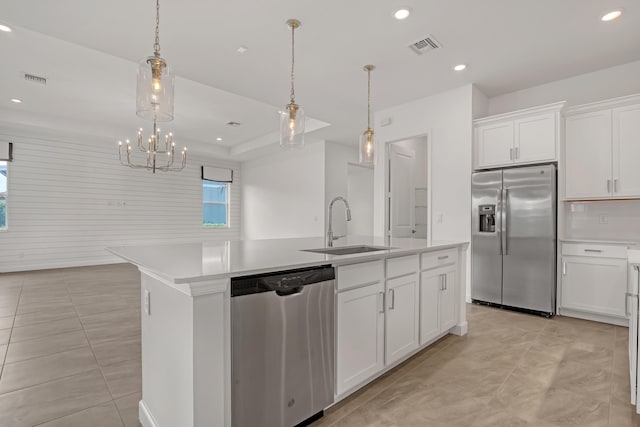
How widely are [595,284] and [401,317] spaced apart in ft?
8.69

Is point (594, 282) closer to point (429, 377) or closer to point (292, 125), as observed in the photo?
point (429, 377)

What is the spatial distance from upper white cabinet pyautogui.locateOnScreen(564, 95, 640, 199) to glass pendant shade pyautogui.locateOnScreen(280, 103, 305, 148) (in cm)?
320

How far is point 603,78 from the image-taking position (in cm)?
373

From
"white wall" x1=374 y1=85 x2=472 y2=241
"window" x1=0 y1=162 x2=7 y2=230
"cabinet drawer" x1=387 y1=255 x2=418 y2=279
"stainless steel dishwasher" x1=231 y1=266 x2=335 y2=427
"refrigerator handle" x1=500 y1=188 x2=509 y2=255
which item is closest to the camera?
"stainless steel dishwasher" x1=231 y1=266 x2=335 y2=427

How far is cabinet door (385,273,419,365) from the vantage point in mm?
2129

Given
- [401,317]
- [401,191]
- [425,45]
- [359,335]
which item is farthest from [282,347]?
[401,191]

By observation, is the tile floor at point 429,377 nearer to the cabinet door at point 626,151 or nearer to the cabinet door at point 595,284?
the cabinet door at point 595,284

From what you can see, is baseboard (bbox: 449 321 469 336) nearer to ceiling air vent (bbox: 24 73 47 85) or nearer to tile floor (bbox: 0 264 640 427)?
tile floor (bbox: 0 264 640 427)

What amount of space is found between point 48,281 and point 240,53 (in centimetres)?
507

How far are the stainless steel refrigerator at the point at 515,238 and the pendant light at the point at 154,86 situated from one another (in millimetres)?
3681

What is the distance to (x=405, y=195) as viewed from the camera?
5.58 metres

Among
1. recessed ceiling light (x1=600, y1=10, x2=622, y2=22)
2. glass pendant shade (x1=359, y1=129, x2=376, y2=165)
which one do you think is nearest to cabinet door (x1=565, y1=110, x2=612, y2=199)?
recessed ceiling light (x1=600, y1=10, x2=622, y2=22)

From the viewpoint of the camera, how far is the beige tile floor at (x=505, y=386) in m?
1.75

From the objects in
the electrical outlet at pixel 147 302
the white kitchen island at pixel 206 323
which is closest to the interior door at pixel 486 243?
the white kitchen island at pixel 206 323
